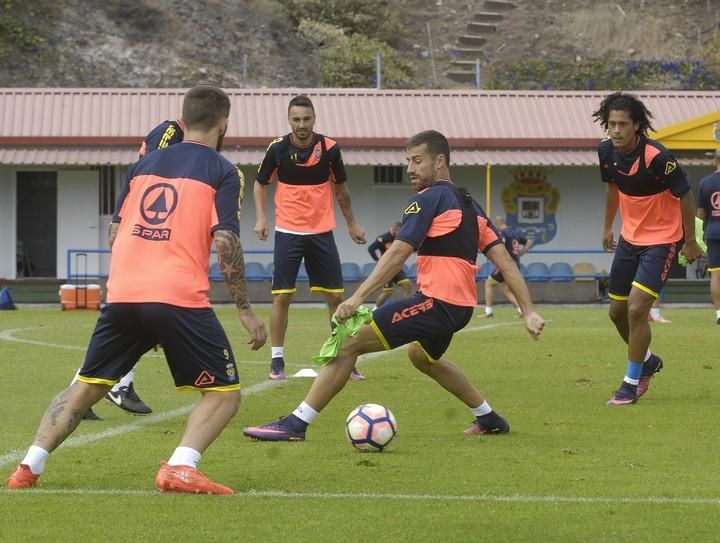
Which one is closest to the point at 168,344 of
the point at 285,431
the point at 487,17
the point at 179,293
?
the point at 179,293

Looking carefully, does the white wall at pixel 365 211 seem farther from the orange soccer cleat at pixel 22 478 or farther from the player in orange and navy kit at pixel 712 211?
the orange soccer cleat at pixel 22 478

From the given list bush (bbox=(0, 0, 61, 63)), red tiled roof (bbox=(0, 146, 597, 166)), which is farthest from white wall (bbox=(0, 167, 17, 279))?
bush (bbox=(0, 0, 61, 63))

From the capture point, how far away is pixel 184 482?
6.54 metres

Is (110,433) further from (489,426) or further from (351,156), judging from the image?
(351,156)

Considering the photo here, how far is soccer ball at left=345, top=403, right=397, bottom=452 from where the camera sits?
815 centimetres

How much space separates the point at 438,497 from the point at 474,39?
49711mm

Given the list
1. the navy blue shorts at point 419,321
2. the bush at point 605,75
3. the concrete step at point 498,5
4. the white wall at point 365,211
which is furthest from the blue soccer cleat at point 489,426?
the concrete step at point 498,5

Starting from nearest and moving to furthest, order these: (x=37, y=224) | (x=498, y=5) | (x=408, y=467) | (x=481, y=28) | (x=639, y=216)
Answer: (x=408, y=467), (x=639, y=216), (x=37, y=224), (x=481, y=28), (x=498, y=5)

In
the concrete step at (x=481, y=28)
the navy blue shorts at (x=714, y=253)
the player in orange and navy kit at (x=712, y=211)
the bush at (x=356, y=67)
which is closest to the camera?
the player in orange and navy kit at (x=712, y=211)

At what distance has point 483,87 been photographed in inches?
1812

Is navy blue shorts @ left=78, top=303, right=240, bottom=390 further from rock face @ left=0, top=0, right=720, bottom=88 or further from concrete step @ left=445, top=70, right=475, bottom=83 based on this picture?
concrete step @ left=445, top=70, right=475, bottom=83

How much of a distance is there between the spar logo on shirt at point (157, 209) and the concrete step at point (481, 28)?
5050cm

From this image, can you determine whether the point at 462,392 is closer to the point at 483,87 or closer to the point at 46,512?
the point at 46,512

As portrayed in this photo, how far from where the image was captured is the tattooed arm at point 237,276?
265 inches
